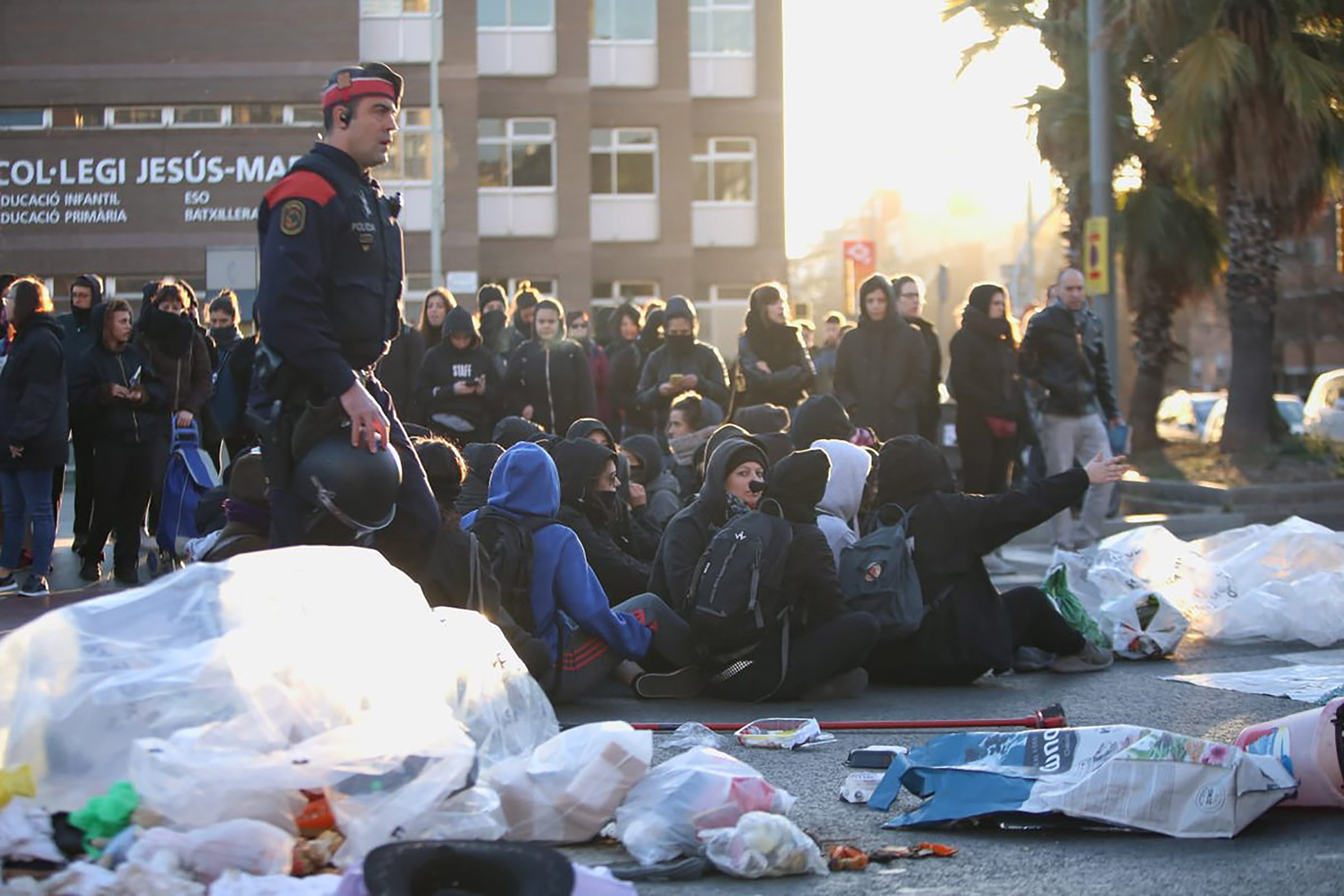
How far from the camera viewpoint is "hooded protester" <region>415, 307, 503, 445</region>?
12008 millimetres

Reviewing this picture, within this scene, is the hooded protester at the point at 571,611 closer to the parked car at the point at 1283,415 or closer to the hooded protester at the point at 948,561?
the hooded protester at the point at 948,561

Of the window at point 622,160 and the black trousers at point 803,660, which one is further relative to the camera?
the window at point 622,160

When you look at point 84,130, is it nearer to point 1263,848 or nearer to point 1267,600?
point 1267,600

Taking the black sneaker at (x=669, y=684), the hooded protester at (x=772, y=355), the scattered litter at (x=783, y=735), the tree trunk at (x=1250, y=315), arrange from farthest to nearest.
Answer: the tree trunk at (x=1250, y=315) < the hooded protester at (x=772, y=355) < the black sneaker at (x=669, y=684) < the scattered litter at (x=783, y=735)

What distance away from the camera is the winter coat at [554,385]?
497 inches

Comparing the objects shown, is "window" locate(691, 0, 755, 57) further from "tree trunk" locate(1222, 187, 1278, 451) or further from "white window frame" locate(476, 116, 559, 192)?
"tree trunk" locate(1222, 187, 1278, 451)

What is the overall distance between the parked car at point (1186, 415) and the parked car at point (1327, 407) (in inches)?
144

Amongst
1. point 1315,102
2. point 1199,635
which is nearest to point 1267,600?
point 1199,635

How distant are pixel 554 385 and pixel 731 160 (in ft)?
89.8

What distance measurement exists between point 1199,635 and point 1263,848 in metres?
4.61

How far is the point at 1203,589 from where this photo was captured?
29.9 feet

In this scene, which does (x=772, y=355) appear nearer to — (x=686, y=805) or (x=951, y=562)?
(x=951, y=562)

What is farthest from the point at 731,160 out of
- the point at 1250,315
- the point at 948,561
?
the point at 948,561

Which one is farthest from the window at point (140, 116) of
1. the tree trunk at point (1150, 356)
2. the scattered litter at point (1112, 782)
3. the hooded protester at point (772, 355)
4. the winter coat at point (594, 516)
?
the scattered litter at point (1112, 782)
